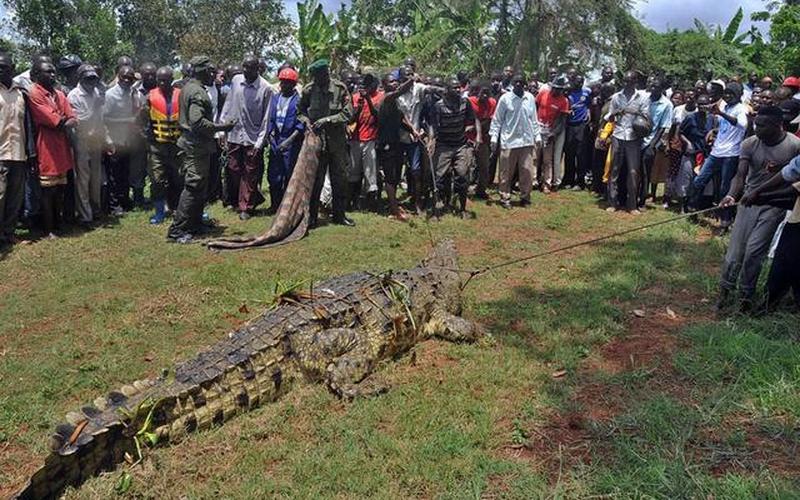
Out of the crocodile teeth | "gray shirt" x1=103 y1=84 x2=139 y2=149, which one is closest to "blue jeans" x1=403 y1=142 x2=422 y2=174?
"gray shirt" x1=103 y1=84 x2=139 y2=149

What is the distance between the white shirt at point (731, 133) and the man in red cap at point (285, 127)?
19.0 ft

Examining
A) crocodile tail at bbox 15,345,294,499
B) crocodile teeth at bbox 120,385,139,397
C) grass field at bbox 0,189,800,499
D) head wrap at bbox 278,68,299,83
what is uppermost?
head wrap at bbox 278,68,299,83

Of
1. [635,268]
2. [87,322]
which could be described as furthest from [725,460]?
[87,322]

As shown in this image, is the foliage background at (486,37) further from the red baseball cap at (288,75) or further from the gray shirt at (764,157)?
the gray shirt at (764,157)

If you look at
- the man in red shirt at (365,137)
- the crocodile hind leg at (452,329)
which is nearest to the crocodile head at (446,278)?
the crocodile hind leg at (452,329)

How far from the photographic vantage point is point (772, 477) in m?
3.36

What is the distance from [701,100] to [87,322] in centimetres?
883

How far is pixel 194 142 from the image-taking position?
306 inches

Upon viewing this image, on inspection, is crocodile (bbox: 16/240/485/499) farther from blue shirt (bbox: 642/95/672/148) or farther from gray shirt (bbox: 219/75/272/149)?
blue shirt (bbox: 642/95/672/148)

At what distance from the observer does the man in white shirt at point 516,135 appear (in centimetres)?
1048

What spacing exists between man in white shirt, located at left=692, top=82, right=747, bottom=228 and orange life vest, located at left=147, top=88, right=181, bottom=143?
7423 millimetres

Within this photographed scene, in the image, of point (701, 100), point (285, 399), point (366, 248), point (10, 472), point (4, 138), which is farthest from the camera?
point (701, 100)

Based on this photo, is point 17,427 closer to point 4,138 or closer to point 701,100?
point 4,138

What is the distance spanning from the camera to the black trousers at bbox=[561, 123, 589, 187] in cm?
1162
